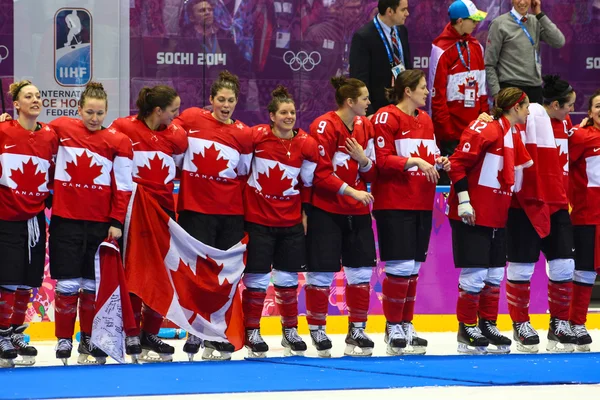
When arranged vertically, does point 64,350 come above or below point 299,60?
below

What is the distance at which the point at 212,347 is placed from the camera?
6531mm

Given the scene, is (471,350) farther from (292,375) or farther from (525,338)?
(292,375)

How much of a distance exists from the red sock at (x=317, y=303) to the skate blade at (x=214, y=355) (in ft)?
1.61

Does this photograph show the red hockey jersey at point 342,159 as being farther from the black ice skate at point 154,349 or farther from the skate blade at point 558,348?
the skate blade at point 558,348

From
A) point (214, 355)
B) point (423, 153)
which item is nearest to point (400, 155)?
point (423, 153)

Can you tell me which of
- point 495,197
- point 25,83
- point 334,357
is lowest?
point 334,357

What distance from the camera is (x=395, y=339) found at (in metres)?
6.66

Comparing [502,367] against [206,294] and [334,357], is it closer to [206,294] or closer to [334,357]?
[334,357]

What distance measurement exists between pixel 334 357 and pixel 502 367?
97 cm

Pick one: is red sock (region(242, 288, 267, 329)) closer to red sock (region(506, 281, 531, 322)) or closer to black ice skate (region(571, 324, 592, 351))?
red sock (region(506, 281, 531, 322))

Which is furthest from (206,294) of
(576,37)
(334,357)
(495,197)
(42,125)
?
(576,37)

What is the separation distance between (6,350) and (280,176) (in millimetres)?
1689

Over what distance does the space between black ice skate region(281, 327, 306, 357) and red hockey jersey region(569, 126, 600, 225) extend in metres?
1.85

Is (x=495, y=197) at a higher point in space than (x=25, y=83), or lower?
lower
